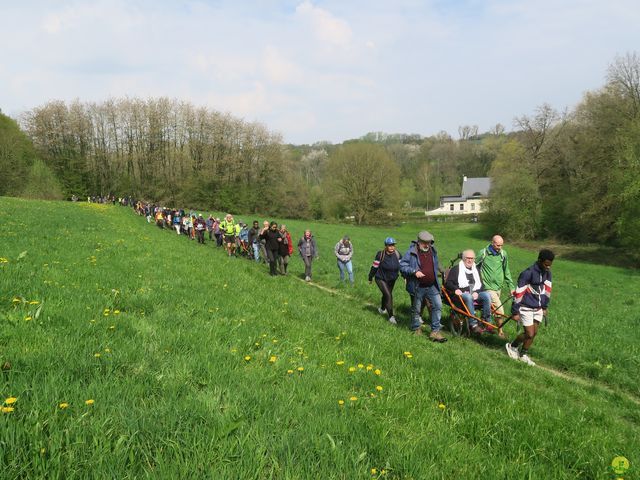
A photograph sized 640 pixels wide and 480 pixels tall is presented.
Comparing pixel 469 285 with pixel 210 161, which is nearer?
pixel 469 285

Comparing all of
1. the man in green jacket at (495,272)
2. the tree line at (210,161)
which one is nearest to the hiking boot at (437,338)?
the man in green jacket at (495,272)

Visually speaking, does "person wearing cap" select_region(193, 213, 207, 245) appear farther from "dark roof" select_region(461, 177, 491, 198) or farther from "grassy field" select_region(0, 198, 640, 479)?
"dark roof" select_region(461, 177, 491, 198)

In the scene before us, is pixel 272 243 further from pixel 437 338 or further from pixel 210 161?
pixel 210 161

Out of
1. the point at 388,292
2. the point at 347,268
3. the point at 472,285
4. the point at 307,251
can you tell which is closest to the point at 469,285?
the point at 472,285

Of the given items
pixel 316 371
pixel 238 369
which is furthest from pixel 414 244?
pixel 238 369

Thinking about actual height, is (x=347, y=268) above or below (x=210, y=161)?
below

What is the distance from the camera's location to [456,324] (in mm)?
9633

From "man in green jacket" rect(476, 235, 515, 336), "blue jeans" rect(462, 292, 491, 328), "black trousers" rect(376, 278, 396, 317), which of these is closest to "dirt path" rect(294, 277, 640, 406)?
"blue jeans" rect(462, 292, 491, 328)

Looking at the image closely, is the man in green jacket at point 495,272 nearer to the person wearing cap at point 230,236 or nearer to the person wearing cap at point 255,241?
the person wearing cap at point 255,241

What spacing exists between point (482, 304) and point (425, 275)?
6.90 ft

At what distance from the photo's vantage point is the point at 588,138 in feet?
144

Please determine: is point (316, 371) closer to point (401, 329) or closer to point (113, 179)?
point (401, 329)

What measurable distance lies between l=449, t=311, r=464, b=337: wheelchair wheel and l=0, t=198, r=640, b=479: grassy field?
1662 millimetres

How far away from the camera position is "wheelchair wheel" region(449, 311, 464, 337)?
31.1 ft
